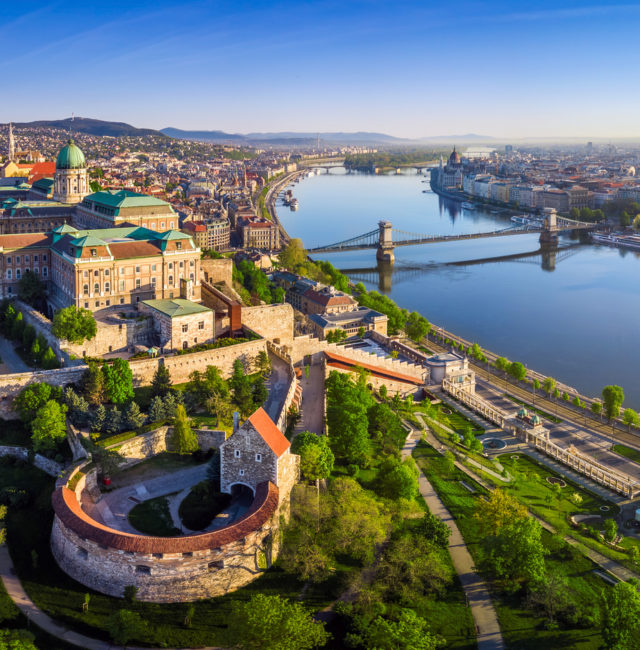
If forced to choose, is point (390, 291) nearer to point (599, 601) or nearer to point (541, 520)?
point (541, 520)

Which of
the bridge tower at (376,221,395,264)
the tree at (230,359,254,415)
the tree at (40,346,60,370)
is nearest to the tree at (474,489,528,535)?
the tree at (230,359,254,415)

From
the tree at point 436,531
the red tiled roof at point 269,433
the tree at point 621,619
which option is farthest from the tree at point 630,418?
the red tiled roof at point 269,433

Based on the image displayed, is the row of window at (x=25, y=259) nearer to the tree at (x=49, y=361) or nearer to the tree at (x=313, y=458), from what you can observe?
the tree at (x=49, y=361)

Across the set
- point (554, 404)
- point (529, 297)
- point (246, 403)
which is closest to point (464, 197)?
point (529, 297)

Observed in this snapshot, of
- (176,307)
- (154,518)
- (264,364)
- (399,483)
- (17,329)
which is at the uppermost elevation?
(176,307)

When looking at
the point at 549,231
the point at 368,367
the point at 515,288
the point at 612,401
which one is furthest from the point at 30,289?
the point at 549,231

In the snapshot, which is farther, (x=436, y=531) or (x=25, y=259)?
(x=25, y=259)

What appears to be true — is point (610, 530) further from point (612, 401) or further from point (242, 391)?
point (242, 391)
